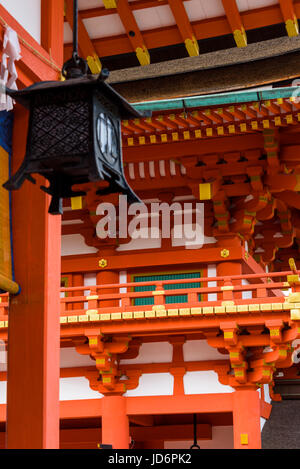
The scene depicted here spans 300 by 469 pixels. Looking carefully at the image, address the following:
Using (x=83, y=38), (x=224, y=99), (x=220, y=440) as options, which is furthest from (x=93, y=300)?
(x=83, y=38)

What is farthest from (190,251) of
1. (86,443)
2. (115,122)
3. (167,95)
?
(115,122)

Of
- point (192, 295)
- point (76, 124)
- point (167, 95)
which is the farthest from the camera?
point (192, 295)

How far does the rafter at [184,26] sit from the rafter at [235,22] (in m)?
0.45

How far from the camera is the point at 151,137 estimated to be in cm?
1250

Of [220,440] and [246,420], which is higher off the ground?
[246,420]

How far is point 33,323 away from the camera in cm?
589

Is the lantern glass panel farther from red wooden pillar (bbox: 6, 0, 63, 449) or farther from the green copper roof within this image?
the green copper roof

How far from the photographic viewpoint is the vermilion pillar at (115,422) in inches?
495

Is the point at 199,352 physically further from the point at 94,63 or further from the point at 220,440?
the point at 94,63

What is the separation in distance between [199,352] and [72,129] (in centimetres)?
887

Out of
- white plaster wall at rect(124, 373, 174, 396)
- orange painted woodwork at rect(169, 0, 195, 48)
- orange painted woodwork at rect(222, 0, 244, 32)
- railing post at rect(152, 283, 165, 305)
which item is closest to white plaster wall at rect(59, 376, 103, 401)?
white plaster wall at rect(124, 373, 174, 396)
